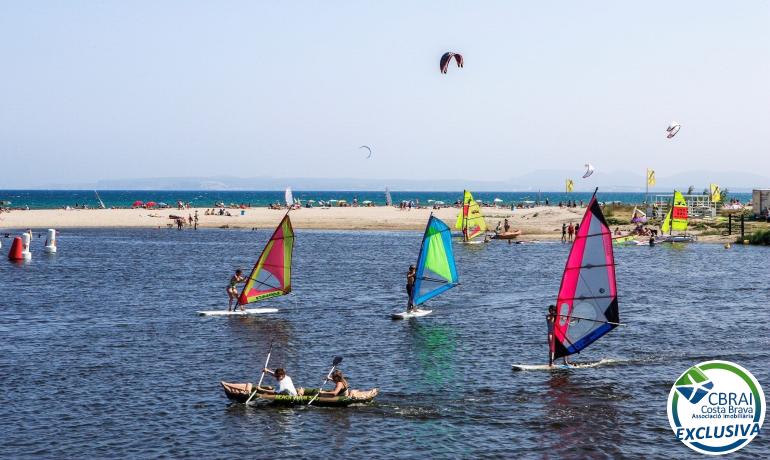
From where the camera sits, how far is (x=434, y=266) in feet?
123

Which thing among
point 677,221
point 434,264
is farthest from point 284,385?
point 677,221

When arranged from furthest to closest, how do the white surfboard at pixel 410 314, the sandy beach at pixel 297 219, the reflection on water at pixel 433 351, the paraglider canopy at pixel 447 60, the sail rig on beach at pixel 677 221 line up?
1. the sandy beach at pixel 297 219
2. the sail rig on beach at pixel 677 221
3. the paraglider canopy at pixel 447 60
4. the white surfboard at pixel 410 314
5. the reflection on water at pixel 433 351

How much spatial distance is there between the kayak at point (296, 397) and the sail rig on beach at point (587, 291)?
7136mm

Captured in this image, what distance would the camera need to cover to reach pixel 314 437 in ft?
68.7

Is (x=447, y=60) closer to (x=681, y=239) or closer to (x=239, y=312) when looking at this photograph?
(x=239, y=312)

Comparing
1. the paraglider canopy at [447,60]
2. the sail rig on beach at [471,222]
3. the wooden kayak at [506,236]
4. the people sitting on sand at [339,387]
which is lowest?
the people sitting on sand at [339,387]

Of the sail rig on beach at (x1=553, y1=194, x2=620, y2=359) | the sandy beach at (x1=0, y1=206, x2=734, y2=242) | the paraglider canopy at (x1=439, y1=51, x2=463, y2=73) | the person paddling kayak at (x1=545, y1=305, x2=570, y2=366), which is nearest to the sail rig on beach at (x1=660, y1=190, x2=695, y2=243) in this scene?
the sandy beach at (x1=0, y1=206, x2=734, y2=242)

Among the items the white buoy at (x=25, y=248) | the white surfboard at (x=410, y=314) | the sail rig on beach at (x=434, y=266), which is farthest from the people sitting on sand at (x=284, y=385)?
the white buoy at (x=25, y=248)

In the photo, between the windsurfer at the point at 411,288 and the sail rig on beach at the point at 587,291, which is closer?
the sail rig on beach at the point at 587,291

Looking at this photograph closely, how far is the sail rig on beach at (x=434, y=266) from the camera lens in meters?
36.9

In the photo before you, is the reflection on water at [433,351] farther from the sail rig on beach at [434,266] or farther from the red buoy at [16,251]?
the red buoy at [16,251]

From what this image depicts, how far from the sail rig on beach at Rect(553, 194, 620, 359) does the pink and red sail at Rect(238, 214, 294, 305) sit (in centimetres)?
1503

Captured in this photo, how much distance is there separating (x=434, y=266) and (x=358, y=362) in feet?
32.1

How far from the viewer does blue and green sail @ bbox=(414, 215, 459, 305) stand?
36.9 meters
